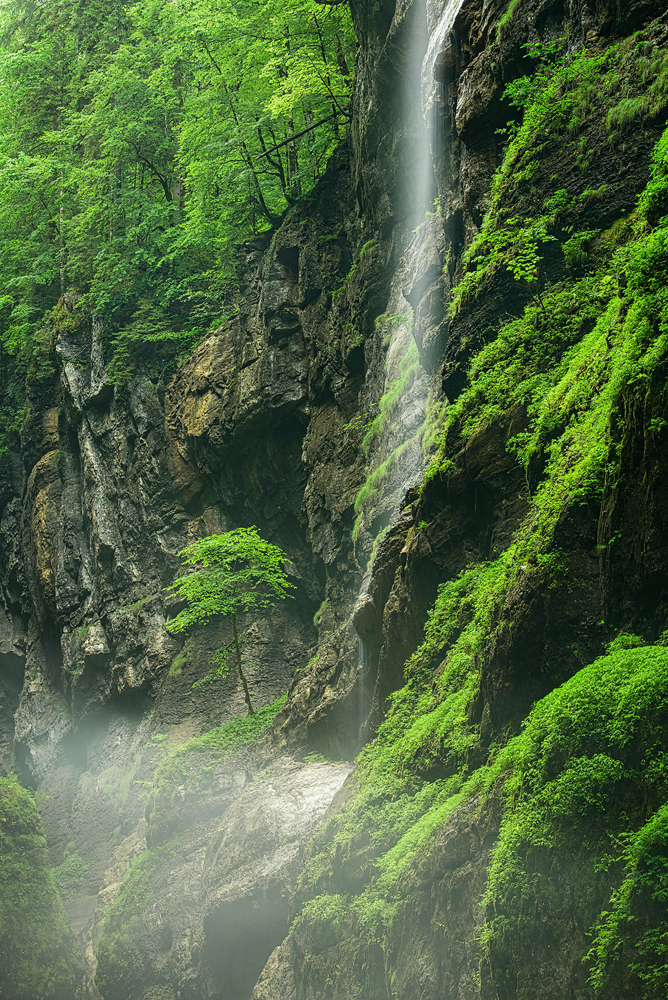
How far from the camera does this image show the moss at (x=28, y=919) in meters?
11.7

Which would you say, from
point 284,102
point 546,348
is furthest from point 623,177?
point 284,102

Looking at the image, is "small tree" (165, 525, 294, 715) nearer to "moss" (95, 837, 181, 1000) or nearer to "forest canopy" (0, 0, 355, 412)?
"moss" (95, 837, 181, 1000)

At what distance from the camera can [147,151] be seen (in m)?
25.7

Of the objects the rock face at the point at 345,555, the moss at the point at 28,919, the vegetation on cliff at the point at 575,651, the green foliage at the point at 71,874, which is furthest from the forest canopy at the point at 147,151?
the moss at the point at 28,919

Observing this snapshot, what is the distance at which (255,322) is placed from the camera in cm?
2138

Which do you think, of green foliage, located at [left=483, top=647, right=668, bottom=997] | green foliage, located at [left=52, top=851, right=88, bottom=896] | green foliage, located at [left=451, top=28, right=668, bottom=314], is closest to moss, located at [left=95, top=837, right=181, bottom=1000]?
green foliage, located at [left=52, top=851, right=88, bottom=896]

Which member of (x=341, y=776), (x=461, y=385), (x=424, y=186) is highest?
(x=424, y=186)

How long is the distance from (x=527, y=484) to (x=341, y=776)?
22.1ft

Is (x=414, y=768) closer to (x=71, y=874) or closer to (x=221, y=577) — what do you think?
(x=221, y=577)

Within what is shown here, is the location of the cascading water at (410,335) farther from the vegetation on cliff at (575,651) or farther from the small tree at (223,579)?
the vegetation on cliff at (575,651)

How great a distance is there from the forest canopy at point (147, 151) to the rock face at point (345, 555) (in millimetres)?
1549

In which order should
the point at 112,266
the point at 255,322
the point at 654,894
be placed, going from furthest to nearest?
the point at 112,266, the point at 255,322, the point at 654,894

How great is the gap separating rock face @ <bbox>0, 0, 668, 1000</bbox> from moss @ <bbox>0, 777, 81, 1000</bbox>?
1234 mm

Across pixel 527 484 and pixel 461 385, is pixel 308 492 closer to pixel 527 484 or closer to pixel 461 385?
pixel 461 385
